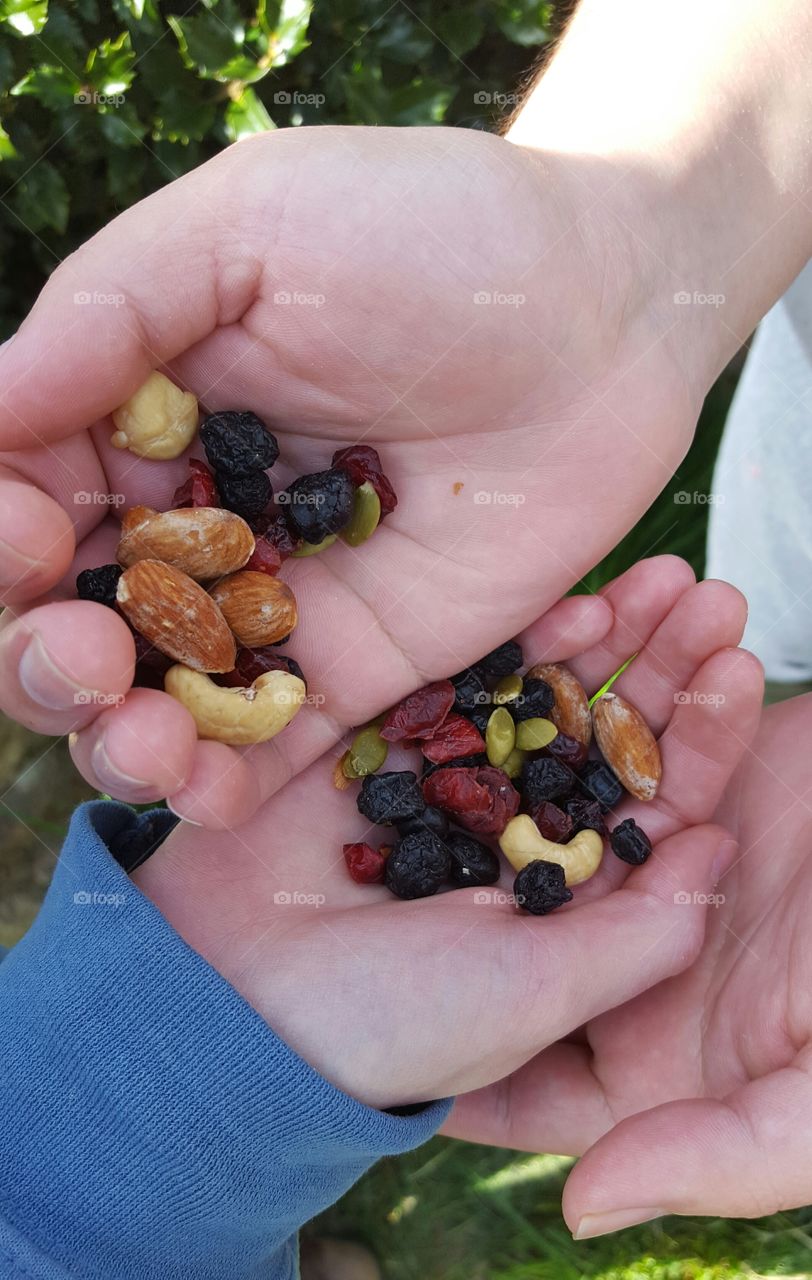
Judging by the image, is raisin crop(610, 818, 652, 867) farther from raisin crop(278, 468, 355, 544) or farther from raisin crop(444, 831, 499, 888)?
raisin crop(278, 468, 355, 544)

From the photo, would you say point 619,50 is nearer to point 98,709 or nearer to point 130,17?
point 130,17

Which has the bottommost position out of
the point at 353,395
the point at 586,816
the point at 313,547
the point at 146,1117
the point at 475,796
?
the point at 586,816

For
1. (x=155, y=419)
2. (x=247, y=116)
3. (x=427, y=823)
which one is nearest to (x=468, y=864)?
(x=427, y=823)

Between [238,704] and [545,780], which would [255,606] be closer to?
[238,704]

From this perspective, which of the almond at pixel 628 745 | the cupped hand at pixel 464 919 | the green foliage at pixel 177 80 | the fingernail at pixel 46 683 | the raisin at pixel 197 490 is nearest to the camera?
the fingernail at pixel 46 683

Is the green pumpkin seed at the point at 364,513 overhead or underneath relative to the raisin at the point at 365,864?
overhead

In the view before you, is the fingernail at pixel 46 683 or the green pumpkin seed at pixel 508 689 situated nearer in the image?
the fingernail at pixel 46 683

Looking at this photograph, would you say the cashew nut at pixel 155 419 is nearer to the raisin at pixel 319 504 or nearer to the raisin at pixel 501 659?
the raisin at pixel 319 504

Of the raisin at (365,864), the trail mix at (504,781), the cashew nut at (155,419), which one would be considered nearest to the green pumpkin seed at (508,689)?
the trail mix at (504,781)
